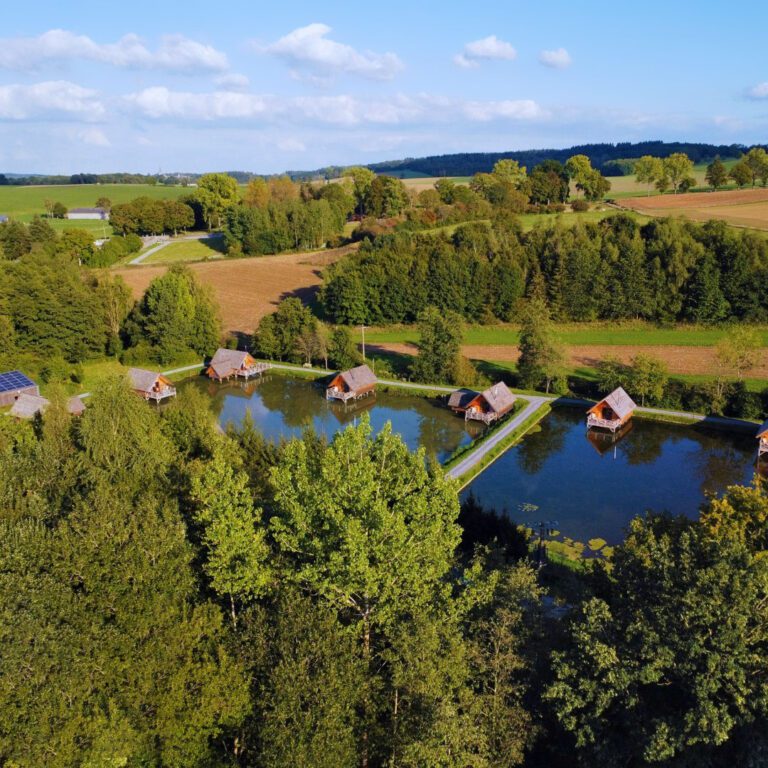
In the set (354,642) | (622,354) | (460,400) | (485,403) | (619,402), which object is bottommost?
(460,400)

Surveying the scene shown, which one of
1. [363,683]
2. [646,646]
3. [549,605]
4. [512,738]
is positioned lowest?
[549,605]

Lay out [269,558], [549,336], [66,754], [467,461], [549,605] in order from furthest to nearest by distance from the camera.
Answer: [549,336], [467,461], [549,605], [269,558], [66,754]

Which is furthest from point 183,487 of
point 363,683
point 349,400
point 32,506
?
point 349,400

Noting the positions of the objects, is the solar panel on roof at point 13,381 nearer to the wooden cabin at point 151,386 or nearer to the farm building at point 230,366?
the wooden cabin at point 151,386

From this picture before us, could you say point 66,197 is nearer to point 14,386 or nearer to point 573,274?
point 14,386

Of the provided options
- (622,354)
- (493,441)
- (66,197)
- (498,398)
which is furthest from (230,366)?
(66,197)

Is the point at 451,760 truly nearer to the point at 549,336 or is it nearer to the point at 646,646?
the point at 646,646
